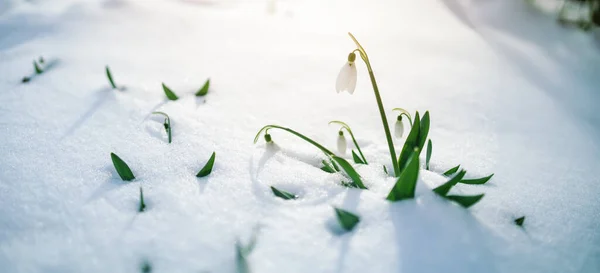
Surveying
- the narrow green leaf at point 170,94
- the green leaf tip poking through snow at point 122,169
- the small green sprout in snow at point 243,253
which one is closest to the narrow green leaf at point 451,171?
the small green sprout in snow at point 243,253

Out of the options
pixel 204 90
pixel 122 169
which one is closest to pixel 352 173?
pixel 122 169

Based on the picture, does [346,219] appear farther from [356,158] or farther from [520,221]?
[520,221]

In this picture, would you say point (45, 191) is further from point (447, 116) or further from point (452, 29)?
point (452, 29)

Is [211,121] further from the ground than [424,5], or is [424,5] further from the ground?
[424,5]

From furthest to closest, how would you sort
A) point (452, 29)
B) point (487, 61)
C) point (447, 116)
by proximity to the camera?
point (452, 29), point (487, 61), point (447, 116)

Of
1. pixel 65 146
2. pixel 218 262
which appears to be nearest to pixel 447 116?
pixel 218 262

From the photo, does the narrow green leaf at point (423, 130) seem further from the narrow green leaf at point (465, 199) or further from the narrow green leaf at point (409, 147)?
the narrow green leaf at point (465, 199)
